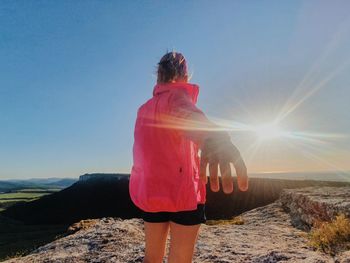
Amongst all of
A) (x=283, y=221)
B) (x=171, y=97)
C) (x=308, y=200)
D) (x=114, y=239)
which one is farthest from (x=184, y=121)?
(x=283, y=221)

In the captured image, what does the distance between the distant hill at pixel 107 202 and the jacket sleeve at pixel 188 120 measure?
123 ft

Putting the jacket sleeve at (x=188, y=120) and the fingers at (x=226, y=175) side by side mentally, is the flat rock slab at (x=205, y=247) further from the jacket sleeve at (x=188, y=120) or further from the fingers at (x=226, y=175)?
the fingers at (x=226, y=175)

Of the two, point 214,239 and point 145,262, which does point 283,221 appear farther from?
point 145,262

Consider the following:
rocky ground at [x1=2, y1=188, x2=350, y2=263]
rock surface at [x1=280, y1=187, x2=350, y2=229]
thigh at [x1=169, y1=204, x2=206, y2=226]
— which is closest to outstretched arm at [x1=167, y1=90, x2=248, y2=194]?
thigh at [x1=169, y1=204, x2=206, y2=226]

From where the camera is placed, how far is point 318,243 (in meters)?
6.23

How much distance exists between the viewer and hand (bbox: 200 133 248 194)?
1490mm

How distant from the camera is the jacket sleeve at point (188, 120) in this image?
1.66m

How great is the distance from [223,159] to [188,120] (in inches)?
15.4

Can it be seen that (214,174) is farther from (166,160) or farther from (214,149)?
(166,160)

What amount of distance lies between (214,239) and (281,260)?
2.51 meters

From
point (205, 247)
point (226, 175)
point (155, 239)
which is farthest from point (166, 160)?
point (205, 247)

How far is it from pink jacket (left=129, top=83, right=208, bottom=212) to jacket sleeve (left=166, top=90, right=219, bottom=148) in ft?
0.07

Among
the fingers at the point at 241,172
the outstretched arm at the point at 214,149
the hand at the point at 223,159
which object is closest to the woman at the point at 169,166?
the outstretched arm at the point at 214,149

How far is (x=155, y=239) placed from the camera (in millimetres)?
2547
